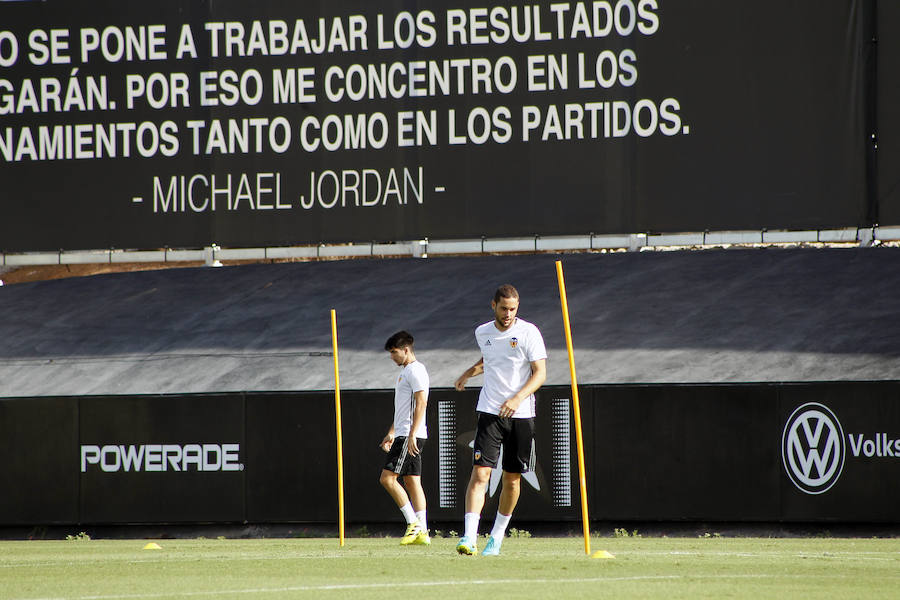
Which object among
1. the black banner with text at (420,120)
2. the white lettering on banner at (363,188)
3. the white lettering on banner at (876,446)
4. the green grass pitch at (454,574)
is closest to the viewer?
the green grass pitch at (454,574)

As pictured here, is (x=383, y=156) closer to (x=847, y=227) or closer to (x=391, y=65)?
(x=391, y=65)

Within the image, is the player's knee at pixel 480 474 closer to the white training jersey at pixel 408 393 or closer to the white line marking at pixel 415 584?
the white line marking at pixel 415 584

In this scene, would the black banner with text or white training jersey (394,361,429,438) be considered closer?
white training jersey (394,361,429,438)

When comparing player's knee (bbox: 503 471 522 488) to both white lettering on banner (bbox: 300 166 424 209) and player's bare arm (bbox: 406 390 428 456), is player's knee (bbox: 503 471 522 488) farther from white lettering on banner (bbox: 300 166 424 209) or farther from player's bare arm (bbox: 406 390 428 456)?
white lettering on banner (bbox: 300 166 424 209)

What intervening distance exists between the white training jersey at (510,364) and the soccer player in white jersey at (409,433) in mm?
2019

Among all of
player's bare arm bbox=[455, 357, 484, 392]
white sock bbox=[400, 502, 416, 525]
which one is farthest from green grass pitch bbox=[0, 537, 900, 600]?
player's bare arm bbox=[455, 357, 484, 392]

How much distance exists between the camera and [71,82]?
2116cm

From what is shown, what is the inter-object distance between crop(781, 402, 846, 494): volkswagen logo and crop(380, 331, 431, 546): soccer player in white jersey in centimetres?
466

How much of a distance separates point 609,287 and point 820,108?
3800mm

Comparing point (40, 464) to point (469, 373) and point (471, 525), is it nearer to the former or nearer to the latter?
point (469, 373)

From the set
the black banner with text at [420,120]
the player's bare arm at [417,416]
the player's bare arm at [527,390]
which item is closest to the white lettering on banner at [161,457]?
the black banner with text at [420,120]

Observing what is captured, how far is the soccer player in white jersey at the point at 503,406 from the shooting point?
31.6ft

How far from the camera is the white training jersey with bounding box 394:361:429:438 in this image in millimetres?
11734

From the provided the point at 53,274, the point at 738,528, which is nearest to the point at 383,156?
the point at 53,274
